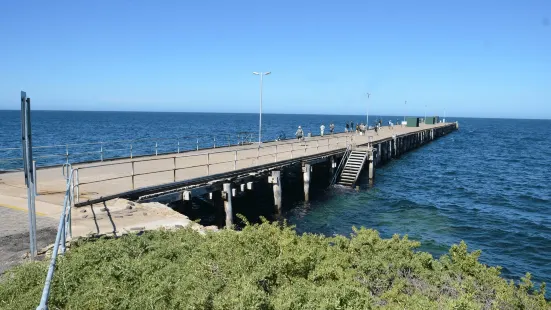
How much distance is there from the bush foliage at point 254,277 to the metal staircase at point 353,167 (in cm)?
1862

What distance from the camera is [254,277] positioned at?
780 centimetres

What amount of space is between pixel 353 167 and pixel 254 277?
24.7 m

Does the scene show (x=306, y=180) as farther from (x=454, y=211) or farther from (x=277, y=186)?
(x=454, y=211)

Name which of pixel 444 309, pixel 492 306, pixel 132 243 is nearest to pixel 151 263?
pixel 132 243

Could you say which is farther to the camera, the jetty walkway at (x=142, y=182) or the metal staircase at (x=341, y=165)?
the metal staircase at (x=341, y=165)

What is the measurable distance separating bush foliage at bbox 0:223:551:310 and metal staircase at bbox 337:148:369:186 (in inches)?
733

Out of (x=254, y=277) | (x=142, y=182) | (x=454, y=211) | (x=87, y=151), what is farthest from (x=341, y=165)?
(x=87, y=151)

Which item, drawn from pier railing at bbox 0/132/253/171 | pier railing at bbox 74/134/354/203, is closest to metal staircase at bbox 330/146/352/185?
pier railing at bbox 74/134/354/203

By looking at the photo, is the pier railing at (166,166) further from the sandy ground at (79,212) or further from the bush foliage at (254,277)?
the bush foliage at (254,277)

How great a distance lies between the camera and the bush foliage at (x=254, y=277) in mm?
6660

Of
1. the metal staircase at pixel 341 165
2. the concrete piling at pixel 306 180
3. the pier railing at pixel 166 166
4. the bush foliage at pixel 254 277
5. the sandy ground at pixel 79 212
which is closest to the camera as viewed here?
the bush foliage at pixel 254 277

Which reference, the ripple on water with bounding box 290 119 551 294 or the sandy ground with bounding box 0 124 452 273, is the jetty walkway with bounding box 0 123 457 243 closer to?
the sandy ground with bounding box 0 124 452 273

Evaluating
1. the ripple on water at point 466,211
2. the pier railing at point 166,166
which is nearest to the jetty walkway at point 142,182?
the pier railing at point 166,166

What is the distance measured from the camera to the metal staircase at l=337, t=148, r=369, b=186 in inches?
1211
